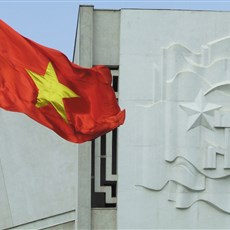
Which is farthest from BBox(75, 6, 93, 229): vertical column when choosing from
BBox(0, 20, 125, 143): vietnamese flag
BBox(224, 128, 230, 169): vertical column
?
BBox(0, 20, 125, 143): vietnamese flag

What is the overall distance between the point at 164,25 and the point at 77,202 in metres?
4.40

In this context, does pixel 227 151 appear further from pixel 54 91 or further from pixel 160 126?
pixel 54 91

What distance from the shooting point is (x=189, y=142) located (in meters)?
19.7

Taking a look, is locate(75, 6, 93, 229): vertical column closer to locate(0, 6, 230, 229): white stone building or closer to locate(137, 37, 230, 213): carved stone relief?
locate(0, 6, 230, 229): white stone building

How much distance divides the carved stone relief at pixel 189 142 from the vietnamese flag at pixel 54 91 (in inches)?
148

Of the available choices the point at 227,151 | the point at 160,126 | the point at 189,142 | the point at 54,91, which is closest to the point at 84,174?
the point at 160,126

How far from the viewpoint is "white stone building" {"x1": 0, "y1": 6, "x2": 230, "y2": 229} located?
19.7m

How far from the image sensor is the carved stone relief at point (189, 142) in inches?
774

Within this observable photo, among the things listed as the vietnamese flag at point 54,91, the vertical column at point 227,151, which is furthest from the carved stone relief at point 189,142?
the vietnamese flag at point 54,91

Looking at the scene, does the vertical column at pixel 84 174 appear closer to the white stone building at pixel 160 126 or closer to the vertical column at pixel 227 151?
the white stone building at pixel 160 126

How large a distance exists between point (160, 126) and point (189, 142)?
0.73 m

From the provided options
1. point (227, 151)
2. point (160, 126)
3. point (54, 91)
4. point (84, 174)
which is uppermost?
point (54, 91)

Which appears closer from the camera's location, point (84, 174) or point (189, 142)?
point (189, 142)

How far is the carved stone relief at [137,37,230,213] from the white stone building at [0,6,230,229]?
0.07 feet
